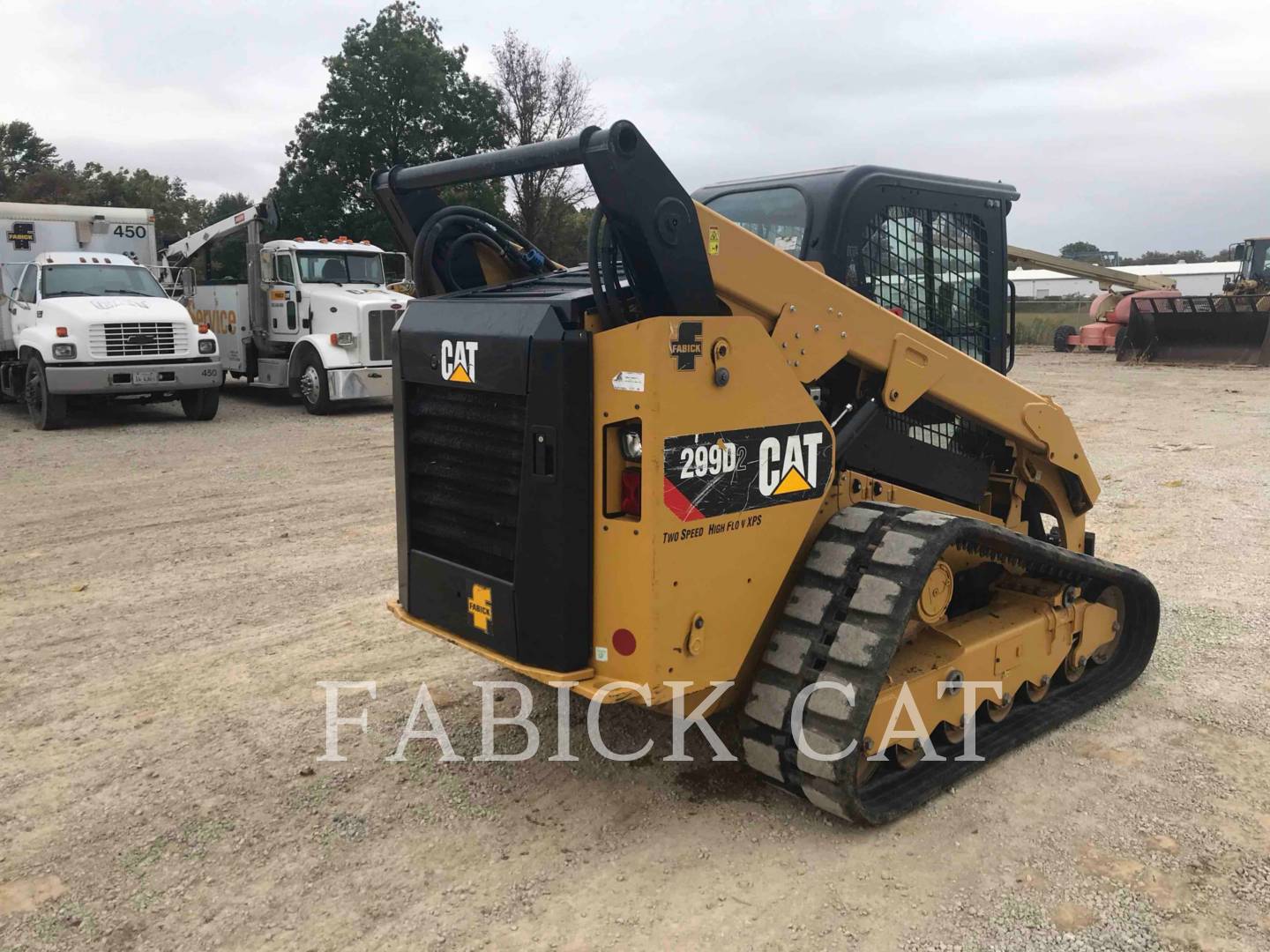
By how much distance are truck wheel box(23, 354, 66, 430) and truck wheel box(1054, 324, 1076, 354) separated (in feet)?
79.1

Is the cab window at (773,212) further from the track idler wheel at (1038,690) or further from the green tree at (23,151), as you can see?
the green tree at (23,151)

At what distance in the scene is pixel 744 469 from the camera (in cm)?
342

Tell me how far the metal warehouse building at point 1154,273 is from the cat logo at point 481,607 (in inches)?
2343

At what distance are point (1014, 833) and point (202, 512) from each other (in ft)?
22.8

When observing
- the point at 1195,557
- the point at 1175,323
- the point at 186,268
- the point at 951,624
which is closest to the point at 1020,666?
the point at 951,624

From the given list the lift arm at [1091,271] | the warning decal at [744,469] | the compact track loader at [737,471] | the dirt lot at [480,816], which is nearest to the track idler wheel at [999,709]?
the compact track loader at [737,471]

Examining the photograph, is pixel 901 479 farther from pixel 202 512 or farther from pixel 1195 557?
pixel 202 512

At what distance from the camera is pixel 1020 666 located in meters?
4.31

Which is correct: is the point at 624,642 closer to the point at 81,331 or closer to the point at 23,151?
the point at 81,331

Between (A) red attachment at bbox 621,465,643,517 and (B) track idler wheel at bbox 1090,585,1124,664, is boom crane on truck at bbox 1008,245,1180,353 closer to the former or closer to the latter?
(B) track idler wheel at bbox 1090,585,1124,664

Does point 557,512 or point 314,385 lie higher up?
point 314,385

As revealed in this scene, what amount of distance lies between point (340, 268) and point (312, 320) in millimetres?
1125

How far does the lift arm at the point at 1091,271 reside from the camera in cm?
2184

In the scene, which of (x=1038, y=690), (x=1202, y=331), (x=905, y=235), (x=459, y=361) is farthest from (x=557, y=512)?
(x=1202, y=331)
